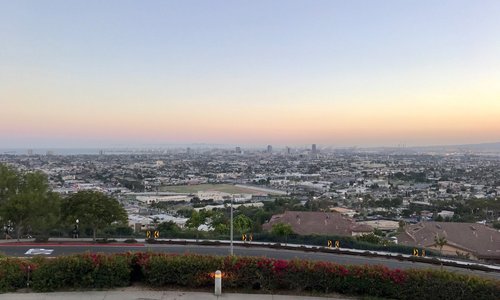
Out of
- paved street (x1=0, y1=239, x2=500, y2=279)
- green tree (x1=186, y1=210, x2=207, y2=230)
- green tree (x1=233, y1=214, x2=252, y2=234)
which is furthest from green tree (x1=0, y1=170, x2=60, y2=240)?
green tree (x1=233, y1=214, x2=252, y2=234)

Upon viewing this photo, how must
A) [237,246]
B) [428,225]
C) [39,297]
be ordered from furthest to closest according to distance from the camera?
[428,225] → [237,246] → [39,297]

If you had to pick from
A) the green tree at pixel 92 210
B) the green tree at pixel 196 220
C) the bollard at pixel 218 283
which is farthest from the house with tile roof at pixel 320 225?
the bollard at pixel 218 283

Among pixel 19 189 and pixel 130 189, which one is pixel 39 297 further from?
pixel 130 189

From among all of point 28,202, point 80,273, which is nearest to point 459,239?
point 28,202

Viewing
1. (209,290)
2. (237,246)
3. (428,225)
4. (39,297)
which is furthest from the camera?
(428,225)

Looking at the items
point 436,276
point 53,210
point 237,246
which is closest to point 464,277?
point 436,276

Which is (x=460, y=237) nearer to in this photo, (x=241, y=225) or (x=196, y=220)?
(x=241, y=225)

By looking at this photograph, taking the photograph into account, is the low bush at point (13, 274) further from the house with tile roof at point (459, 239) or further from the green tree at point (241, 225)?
the house with tile roof at point (459, 239)
